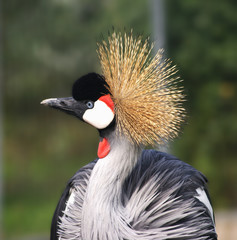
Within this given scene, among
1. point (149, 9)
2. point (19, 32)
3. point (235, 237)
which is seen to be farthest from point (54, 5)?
point (235, 237)

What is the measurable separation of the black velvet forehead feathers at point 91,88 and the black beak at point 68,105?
2 centimetres

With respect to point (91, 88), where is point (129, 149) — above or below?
below

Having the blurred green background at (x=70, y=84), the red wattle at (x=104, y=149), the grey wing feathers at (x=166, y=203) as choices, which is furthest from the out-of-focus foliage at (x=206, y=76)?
the red wattle at (x=104, y=149)

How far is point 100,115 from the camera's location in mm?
1269

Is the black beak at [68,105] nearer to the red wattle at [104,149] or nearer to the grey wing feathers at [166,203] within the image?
the red wattle at [104,149]

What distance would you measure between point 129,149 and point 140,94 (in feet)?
0.48

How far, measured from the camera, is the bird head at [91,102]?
127 centimetres

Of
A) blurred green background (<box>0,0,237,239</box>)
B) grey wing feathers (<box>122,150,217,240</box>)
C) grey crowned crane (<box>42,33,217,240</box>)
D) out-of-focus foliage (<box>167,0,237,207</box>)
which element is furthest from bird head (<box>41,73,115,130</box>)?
out-of-focus foliage (<box>167,0,237,207</box>)

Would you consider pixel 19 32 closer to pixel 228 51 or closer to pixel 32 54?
→ pixel 32 54

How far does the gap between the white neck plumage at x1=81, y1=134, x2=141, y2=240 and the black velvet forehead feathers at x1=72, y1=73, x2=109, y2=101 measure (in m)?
0.12

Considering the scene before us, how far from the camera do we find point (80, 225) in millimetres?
1330

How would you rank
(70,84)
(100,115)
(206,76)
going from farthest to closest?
(70,84) → (206,76) → (100,115)

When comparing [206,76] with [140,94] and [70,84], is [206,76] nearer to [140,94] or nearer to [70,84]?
[70,84]

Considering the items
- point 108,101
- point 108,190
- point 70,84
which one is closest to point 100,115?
point 108,101
